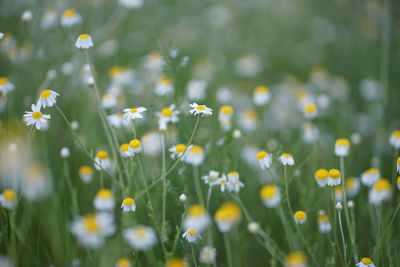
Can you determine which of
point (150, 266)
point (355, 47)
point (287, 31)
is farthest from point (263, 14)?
point (150, 266)

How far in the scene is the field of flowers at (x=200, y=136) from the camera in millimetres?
1551

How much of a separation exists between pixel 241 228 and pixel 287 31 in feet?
11.2

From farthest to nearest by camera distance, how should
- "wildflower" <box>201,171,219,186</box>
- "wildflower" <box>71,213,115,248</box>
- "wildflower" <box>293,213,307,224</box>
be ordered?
"wildflower" <box>293,213,307,224</box>
"wildflower" <box>201,171,219,186</box>
"wildflower" <box>71,213,115,248</box>

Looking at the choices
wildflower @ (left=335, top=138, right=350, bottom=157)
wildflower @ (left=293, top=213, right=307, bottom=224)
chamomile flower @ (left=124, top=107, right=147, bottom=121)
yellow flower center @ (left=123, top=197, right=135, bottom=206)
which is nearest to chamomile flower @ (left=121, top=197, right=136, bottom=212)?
yellow flower center @ (left=123, top=197, right=135, bottom=206)

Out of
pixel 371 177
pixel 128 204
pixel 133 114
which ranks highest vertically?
pixel 133 114

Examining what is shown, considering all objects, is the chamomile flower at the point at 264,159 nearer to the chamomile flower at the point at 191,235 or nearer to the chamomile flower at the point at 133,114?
the chamomile flower at the point at 191,235

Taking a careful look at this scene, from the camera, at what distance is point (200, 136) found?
7.62 ft

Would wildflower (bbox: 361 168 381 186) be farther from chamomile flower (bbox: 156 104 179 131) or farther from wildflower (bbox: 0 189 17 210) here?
wildflower (bbox: 0 189 17 210)

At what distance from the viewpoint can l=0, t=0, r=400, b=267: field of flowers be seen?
1.55 meters

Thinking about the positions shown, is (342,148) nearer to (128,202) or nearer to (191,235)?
(191,235)

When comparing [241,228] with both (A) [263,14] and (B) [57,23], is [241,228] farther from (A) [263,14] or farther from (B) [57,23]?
(A) [263,14]

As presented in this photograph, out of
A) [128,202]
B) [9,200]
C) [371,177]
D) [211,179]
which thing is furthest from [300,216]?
[9,200]

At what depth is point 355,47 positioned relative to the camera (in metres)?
4.03

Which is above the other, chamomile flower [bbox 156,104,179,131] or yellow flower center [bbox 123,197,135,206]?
chamomile flower [bbox 156,104,179,131]
